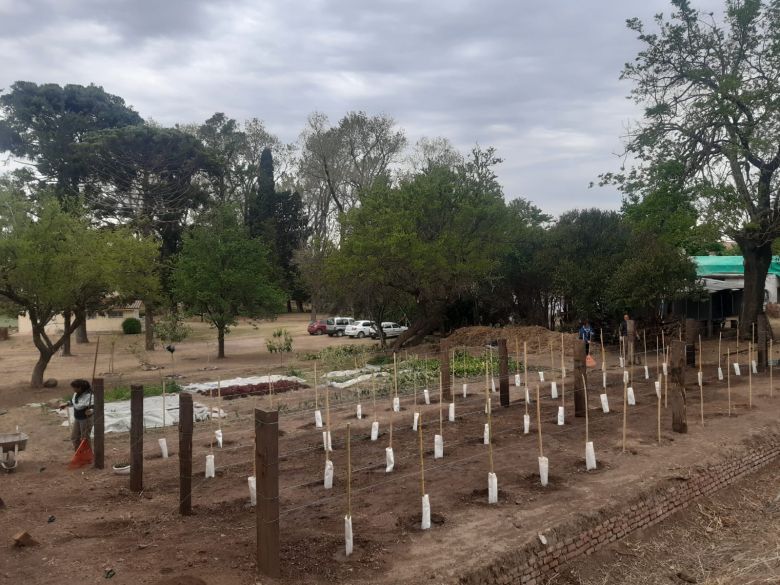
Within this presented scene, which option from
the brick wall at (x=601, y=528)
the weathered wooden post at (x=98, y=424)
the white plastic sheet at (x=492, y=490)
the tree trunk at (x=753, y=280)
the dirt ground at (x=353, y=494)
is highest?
the tree trunk at (x=753, y=280)

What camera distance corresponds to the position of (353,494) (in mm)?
8430

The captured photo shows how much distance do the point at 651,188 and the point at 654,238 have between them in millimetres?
2886

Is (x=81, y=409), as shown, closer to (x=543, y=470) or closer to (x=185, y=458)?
(x=185, y=458)

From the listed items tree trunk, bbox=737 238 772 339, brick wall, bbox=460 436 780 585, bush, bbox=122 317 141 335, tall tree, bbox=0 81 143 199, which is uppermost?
tall tree, bbox=0 81 143 199

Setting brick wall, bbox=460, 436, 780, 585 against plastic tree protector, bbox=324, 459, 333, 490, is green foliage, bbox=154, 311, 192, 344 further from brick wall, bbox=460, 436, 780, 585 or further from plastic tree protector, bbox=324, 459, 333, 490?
brick wall, bbox=460, 436, 780, 585

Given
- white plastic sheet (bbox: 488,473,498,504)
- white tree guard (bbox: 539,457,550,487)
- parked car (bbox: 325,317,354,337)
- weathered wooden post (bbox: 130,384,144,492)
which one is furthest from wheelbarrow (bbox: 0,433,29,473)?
parked car (bbox: 325,317,354,337)

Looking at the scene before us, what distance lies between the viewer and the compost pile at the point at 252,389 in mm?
17555

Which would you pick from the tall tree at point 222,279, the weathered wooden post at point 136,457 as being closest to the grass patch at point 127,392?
the weathered wooden post at point 136,457

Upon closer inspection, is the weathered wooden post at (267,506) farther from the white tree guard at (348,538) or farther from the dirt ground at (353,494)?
the white tree guard at (348,538)

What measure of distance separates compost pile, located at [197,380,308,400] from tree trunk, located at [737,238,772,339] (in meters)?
17.5

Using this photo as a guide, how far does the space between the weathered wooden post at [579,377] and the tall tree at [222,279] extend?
1989cm

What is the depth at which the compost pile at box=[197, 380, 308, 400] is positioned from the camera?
57.6 ft

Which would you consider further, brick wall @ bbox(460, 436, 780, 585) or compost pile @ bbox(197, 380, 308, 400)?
compost pile @ bbox(197, 380, 308, 400)

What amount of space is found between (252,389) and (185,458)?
34.3 feet
